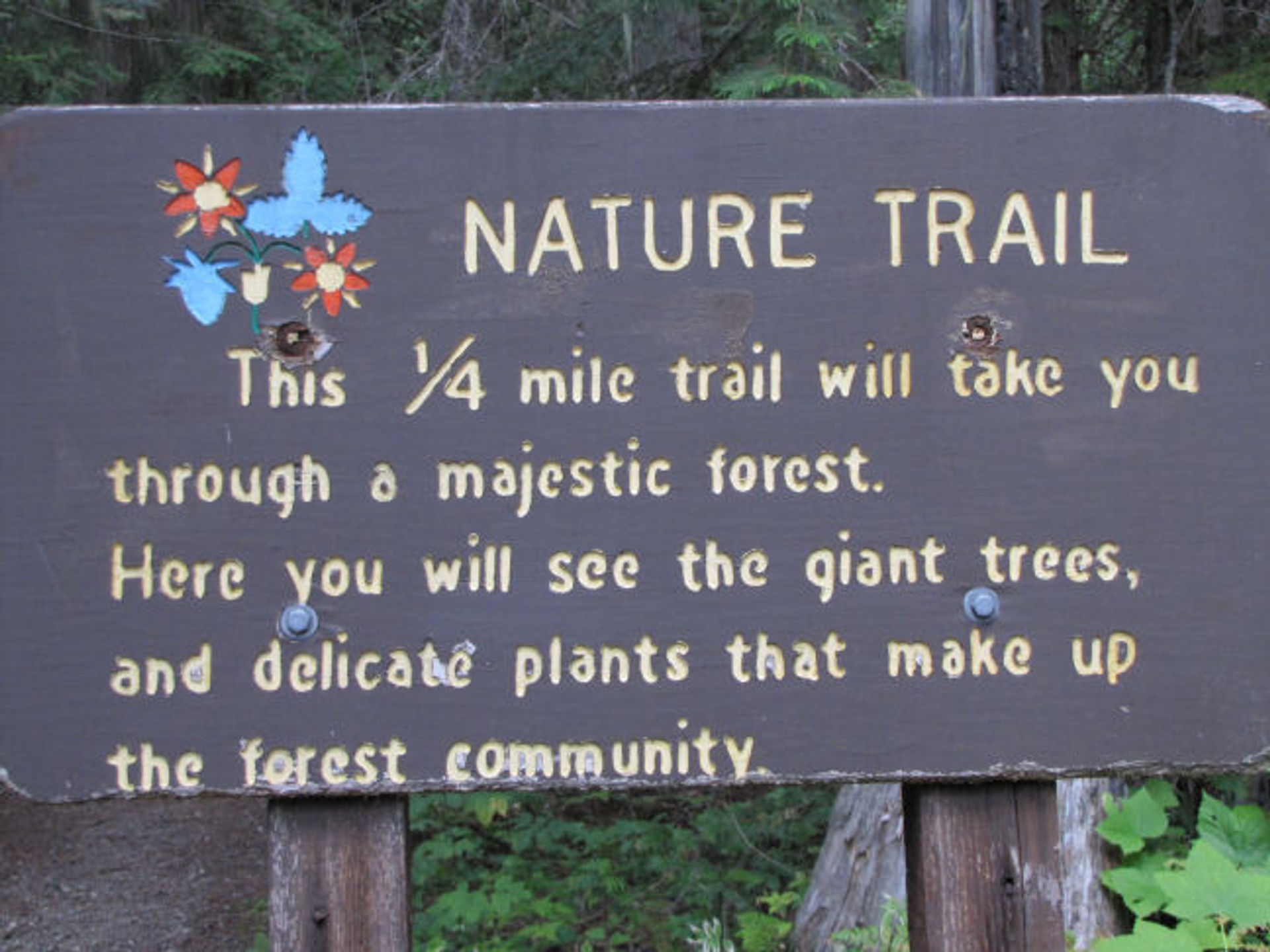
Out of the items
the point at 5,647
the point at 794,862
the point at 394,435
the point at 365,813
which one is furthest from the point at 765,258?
the point at 794,862

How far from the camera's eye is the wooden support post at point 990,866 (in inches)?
71.7

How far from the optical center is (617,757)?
1685 millimetres

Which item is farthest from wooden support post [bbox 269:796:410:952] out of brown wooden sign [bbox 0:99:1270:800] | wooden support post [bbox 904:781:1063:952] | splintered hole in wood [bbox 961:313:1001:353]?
splintered hole in wood [bbox 961:313:1001:353]

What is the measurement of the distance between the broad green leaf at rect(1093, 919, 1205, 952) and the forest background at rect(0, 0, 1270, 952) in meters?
1.14

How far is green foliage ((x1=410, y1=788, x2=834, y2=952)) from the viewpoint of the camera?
14.8 feet

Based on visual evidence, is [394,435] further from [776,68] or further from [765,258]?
[776,68]

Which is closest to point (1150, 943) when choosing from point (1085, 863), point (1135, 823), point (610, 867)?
point (1135, 823)

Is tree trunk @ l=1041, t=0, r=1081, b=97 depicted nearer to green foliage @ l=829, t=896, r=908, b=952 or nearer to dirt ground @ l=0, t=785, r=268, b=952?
green foliage @ l=829, t=896, r=908, b=952

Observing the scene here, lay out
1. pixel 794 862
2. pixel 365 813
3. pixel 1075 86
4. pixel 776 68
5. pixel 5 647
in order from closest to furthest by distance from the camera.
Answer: pixel 5 647, pixel 365 813, pixel 776 68, pixel 794 862, pixel 1075 86

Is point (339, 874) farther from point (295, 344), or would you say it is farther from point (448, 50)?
point (448, 50)

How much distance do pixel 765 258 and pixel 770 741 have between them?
703 mm

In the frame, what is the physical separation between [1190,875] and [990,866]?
2.98 ft

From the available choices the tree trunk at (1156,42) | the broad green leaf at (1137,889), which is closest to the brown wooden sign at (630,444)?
the broad green leaf at (1137,889)

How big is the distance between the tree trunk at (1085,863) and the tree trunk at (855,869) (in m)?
0.54
